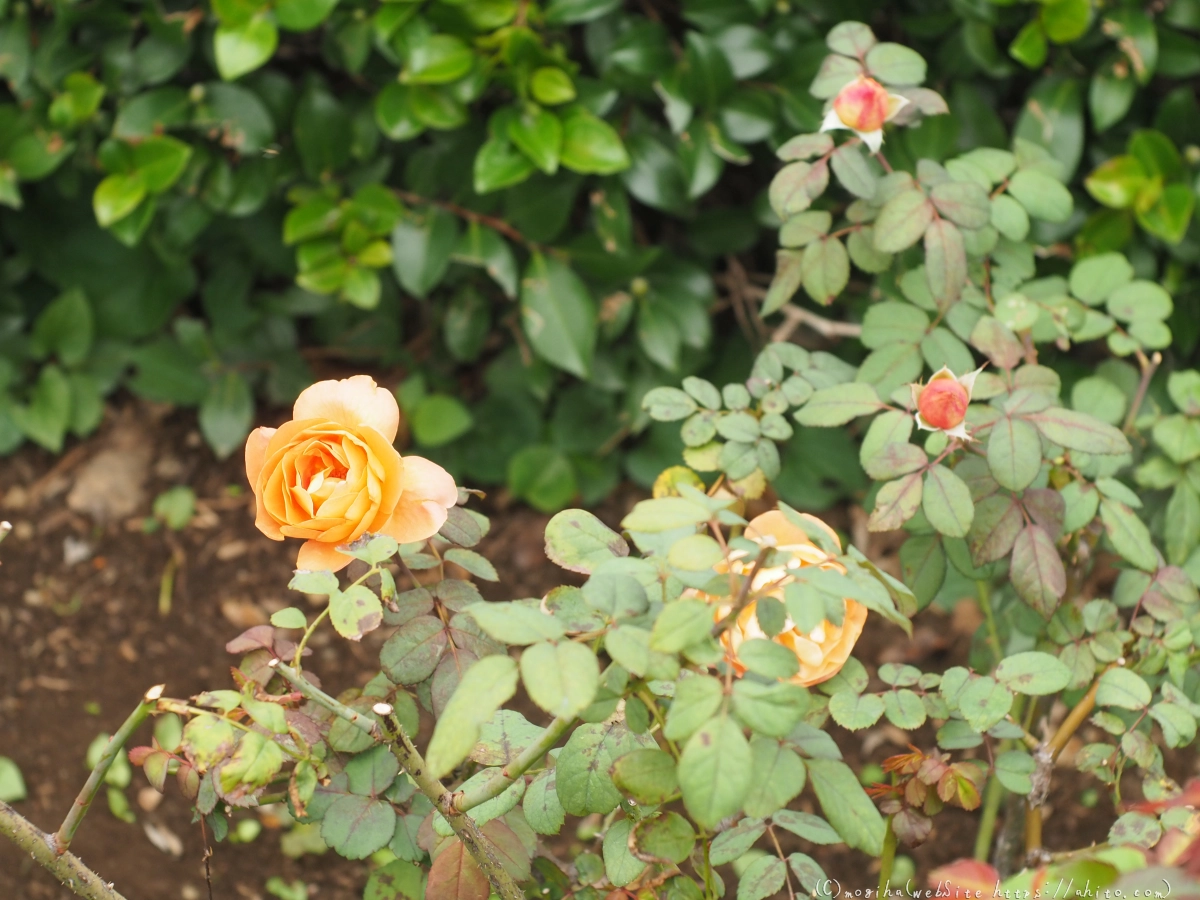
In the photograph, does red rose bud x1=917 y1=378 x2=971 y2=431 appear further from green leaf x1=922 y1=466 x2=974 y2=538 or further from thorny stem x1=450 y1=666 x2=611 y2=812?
thorny stem x1=450 y1=666 x2=611 y2=812

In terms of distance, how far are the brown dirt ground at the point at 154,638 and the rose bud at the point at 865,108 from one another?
3.09 feet

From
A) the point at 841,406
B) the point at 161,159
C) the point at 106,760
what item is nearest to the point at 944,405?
the point at 841,406

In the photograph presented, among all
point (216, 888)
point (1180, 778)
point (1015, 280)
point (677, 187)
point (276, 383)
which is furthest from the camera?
point (276, 383)

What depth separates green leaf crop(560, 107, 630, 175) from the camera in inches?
59.6

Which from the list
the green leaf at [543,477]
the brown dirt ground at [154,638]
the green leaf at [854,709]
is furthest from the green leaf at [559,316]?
the green leaf at [854,709]

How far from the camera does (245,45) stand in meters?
1.46

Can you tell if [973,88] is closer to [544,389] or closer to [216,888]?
[544,389]

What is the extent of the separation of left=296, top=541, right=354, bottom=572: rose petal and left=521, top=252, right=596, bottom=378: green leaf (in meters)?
0.90

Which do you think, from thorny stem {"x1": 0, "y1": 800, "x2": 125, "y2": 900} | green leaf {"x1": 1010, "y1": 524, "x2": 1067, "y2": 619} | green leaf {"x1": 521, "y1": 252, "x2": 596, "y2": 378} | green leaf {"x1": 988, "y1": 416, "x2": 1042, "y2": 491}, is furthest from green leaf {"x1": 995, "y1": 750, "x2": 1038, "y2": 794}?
green leaf {"x1": 521, "y1": 252, "x2": 596, "y2": 378}

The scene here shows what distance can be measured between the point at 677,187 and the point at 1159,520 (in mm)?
819

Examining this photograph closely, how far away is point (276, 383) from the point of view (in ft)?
6.41

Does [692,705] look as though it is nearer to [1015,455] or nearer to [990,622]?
[1015,455]

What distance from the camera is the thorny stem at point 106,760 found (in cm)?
65

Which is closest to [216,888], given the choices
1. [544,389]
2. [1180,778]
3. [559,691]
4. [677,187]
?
[544,389]
